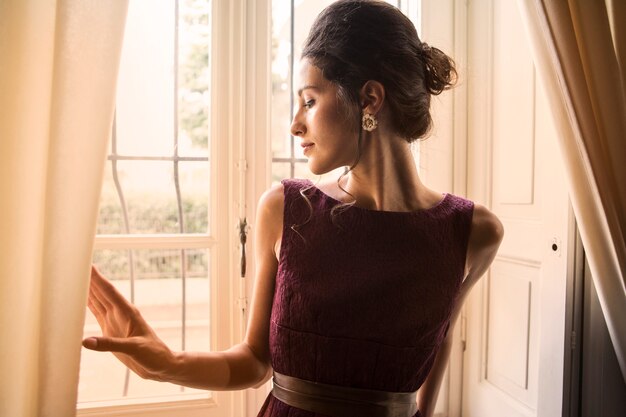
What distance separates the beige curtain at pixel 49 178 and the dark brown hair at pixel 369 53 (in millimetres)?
378

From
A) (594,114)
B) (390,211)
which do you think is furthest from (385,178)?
(594,114)

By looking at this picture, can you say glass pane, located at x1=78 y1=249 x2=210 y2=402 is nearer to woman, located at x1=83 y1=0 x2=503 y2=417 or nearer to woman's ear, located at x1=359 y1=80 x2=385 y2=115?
woman, located at x1=83 y1=0 x2=503 y2=417

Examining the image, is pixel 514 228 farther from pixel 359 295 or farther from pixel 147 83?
pixel 147 83

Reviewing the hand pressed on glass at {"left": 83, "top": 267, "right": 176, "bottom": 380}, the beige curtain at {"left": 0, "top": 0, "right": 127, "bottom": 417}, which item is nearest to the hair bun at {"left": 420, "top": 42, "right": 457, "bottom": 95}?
the beige curtain at {"left": 0, "top": 0, "right": 127, "bottom": 417}

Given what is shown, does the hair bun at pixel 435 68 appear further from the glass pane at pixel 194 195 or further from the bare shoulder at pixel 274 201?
the glass pane at pixel 194 195

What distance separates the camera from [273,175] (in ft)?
5.38

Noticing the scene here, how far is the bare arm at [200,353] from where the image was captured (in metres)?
0.66

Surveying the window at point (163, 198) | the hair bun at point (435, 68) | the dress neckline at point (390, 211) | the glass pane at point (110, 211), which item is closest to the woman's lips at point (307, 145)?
the dress neckline at point (390, 211)

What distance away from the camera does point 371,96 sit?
2.88 ft

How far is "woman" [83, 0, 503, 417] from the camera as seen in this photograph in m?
0.83

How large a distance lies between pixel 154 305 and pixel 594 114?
1.45 metres

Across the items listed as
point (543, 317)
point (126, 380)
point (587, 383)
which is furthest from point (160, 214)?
point (587, 383)

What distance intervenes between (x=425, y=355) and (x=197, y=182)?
1.01 m

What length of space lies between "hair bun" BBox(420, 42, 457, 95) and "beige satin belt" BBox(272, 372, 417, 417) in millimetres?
647
